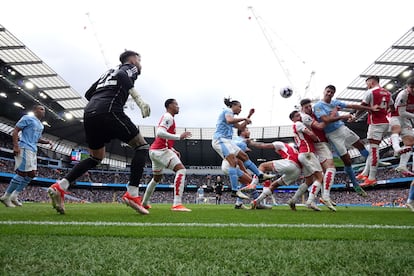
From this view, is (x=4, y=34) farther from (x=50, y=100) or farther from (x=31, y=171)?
(x=31, y=171)

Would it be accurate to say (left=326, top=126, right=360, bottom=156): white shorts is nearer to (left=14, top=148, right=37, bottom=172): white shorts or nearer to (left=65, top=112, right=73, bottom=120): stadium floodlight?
(left=14, top=148, right=37, bottom=172): white shorts

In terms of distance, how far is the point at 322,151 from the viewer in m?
7.14

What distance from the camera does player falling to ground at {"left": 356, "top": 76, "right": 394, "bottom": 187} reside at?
254 inches

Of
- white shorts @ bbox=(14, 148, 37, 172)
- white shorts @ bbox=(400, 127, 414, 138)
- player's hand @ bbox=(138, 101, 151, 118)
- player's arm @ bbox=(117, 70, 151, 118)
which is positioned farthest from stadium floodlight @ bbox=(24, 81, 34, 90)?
white shorts @ bbox=(400, 127, 414, 138)

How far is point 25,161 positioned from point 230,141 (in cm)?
532

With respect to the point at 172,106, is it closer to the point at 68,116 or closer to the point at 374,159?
the point at 374,159

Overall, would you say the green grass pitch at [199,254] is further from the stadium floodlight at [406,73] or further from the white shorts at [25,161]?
the stadium floodlight at [406,73]

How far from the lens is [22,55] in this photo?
27688 mm

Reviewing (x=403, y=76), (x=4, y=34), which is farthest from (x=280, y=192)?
(x=4, y=34)

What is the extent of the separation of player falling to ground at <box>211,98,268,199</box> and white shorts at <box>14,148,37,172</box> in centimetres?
469

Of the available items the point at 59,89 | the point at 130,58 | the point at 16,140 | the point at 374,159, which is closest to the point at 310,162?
the point at 374,159


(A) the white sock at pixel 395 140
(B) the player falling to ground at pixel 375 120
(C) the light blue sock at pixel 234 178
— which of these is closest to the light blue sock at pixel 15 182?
(C) the light blue sock at pixel 234 178

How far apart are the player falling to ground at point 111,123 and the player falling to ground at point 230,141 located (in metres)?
3.36

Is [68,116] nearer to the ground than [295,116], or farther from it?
farther from it
